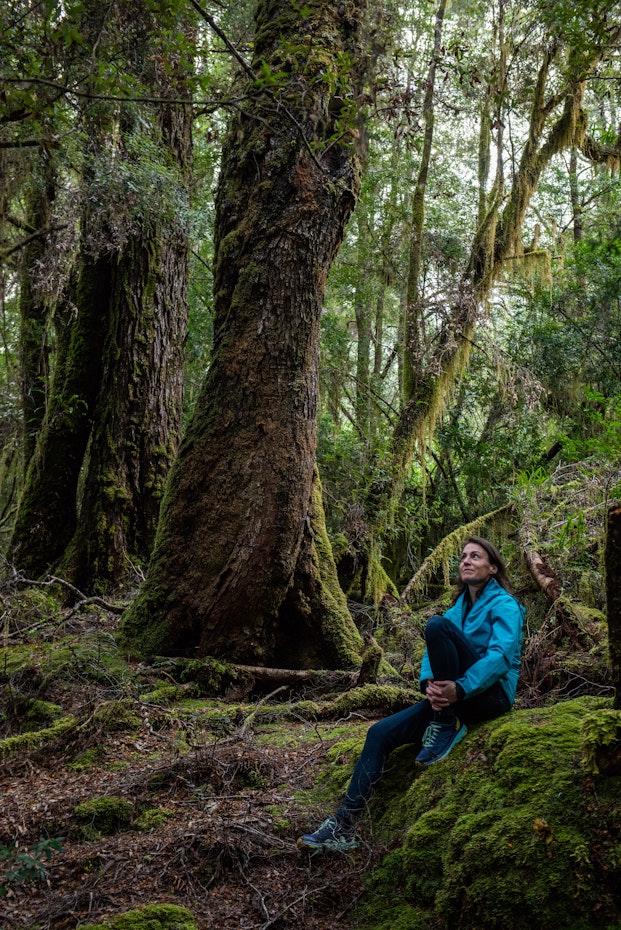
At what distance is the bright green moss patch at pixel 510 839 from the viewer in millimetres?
2154

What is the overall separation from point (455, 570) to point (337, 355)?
16.2 feet

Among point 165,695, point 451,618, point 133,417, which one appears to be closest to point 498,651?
point 451,618

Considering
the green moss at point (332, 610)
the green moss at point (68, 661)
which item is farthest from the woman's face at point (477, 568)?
the green moss at point (68, 661)

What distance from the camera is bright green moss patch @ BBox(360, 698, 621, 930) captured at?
2154mm

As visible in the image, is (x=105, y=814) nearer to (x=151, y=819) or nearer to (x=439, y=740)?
(x=151, y=819)

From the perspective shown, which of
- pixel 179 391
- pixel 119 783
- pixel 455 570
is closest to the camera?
pixel 119 783

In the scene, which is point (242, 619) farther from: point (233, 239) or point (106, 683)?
point (233, 239)

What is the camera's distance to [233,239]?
241 inches

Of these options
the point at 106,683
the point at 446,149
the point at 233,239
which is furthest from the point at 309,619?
the point at 446,149

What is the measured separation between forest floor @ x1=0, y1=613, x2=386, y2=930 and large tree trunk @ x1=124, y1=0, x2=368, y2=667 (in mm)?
825

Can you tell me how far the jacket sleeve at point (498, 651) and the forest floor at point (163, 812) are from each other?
829 mm

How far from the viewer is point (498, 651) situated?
3289mm

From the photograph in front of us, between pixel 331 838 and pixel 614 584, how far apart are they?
1.77 meters

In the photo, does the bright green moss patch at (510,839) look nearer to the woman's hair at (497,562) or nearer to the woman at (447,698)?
the woman at (447,698)
